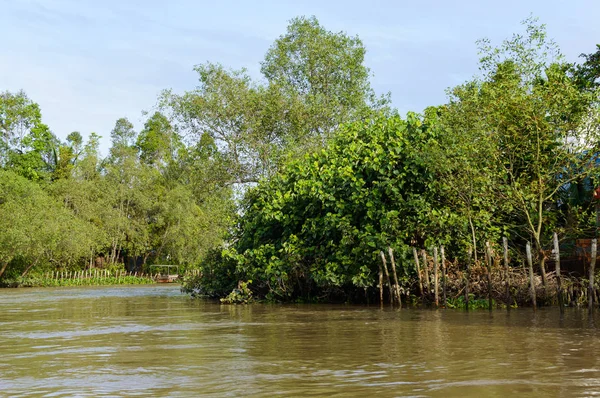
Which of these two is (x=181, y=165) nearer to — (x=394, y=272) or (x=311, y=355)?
(x=394, y=272)

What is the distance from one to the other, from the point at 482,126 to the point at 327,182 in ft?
19.0

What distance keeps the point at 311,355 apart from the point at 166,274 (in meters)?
51.7

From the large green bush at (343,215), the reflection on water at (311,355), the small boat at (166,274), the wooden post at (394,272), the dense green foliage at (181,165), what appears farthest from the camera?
the small boat at (166,274)

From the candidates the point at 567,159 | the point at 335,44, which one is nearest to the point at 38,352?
the point at 567,159

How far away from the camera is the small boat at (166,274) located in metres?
56.9

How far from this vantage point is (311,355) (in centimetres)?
1085

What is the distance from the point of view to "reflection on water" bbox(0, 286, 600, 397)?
8.07 metres

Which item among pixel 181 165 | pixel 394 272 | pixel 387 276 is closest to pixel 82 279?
pixel 181 165

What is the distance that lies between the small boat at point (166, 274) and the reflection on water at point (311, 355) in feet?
126

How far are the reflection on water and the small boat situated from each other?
3841 centimetres

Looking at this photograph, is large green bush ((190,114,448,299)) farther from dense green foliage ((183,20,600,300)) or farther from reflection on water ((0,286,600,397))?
reflection on water ((0,286,600,397))

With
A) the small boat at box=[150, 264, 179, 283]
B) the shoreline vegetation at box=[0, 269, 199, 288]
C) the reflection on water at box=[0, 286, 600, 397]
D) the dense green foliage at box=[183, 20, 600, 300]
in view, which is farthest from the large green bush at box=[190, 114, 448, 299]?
the small boat at box=[150, 264, 179, 283]

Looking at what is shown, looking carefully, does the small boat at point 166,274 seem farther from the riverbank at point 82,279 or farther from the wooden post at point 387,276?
the wooden post at point 387,276

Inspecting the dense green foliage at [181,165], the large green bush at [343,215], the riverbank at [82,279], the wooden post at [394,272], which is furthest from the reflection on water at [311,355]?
the riverbank at [82,279]
